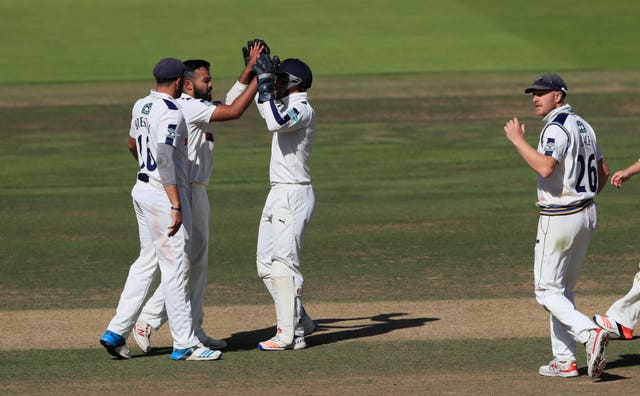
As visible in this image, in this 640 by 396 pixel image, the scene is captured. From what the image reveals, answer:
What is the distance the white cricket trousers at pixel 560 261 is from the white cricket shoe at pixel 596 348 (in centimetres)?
27

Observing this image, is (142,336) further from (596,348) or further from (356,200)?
(356,200)

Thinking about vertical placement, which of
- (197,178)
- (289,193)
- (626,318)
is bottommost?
(626,318)

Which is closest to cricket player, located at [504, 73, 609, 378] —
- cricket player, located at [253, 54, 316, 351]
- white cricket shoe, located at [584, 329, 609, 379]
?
white cricket shoe, located at [584, 329, 609, 379]

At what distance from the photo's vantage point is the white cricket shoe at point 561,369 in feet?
26.1

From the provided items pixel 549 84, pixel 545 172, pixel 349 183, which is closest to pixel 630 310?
pixel 545 172

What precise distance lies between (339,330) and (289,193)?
4.45 feet

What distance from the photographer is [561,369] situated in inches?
314

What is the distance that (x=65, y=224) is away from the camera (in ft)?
49.2

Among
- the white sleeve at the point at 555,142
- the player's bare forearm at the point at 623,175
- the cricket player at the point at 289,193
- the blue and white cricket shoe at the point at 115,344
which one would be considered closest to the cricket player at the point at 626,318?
the player's bare forearm at the point at 623,175

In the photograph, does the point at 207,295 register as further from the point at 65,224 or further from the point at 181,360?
the point at 65,224

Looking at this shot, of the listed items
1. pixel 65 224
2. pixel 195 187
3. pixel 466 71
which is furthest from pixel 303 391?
pixel 466 71

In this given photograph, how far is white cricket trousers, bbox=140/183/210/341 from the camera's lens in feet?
29.7

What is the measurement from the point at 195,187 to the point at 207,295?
7.33 feet

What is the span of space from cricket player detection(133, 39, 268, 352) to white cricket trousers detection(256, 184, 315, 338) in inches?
21.7
